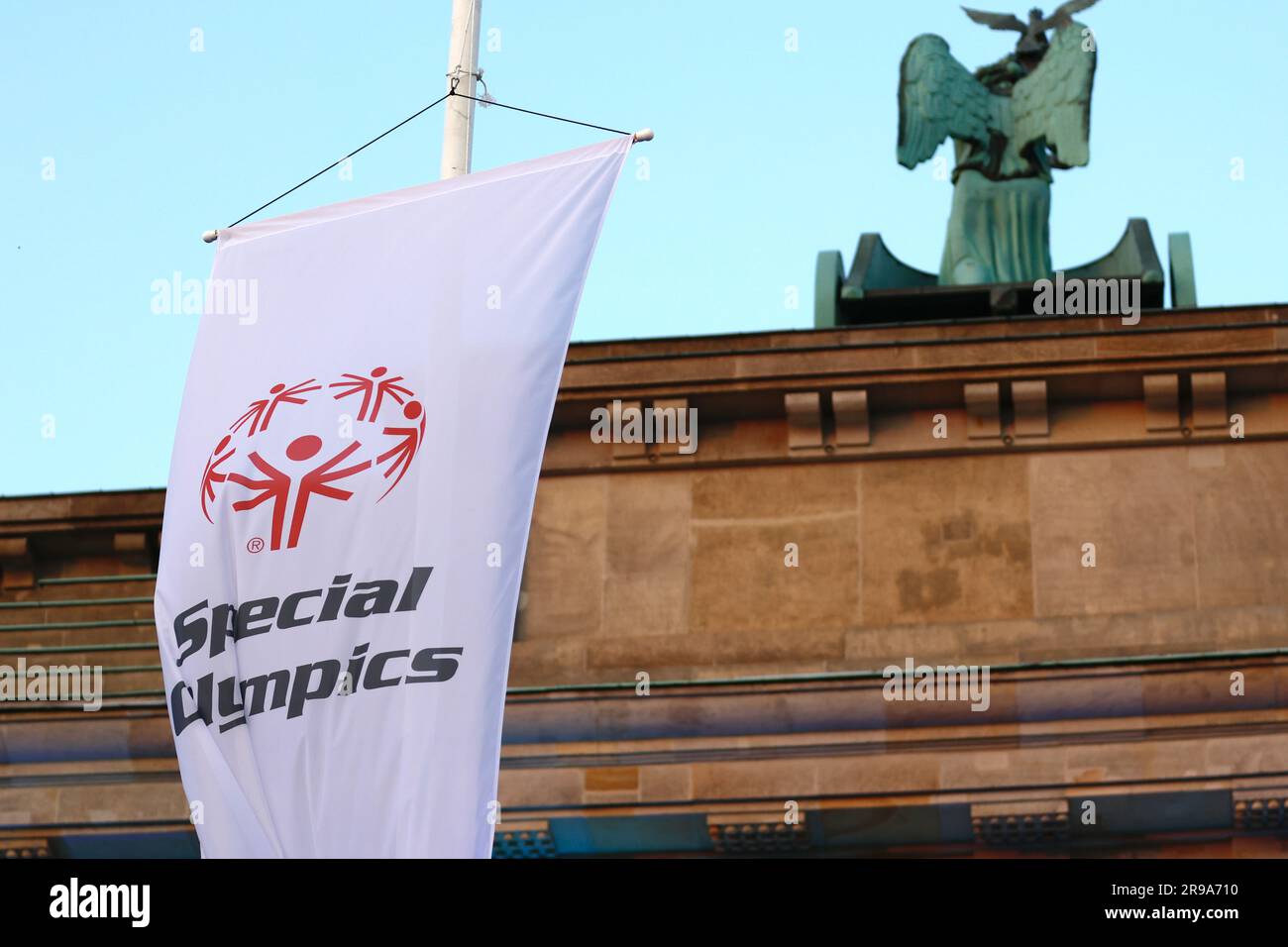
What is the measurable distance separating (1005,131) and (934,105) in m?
0.86

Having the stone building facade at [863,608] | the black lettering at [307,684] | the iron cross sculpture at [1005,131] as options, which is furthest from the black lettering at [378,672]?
the iron cross sculpture at [1005,131]

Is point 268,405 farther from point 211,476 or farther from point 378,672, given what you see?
point 378,672

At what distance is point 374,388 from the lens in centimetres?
1727

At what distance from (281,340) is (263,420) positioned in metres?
0.72

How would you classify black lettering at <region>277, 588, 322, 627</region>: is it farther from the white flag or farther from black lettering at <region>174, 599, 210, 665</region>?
black lettering at <region>174, 599, 210, 665</region>

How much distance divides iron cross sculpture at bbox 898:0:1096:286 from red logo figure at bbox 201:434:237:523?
1457 centimetres

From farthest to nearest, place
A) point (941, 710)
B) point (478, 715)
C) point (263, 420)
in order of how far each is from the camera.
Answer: point (941, 710) < point (263, 420) < point (478, 715)

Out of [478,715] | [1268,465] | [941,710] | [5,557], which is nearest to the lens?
[478,715]

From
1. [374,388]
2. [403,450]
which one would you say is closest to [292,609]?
[403,450]

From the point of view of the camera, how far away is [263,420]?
17.5 meters

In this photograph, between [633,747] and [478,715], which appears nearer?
[478,715]
